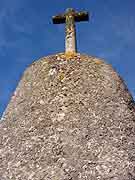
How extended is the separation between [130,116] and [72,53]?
1201mm

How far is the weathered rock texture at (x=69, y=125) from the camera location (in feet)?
12.7

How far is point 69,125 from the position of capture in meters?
4.16

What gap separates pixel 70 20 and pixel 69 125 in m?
2.47

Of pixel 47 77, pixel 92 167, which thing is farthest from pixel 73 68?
pixel 92 167

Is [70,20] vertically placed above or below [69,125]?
above

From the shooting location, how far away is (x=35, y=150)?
4.03 meters

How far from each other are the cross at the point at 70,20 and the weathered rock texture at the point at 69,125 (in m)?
0.87

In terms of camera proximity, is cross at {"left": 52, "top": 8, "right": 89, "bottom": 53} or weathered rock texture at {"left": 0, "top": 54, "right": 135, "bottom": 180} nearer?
weathered rock texture at {"left": 0, "top": 54, "right": 135, "bottom": 180}

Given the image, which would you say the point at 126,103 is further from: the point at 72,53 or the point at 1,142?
the point at 1,142

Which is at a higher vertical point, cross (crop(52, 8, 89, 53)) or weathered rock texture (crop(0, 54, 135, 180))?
cross (crop(52, 8, 89, 53))

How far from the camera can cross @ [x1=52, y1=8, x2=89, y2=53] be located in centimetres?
583

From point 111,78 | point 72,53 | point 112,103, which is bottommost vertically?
point 112,103

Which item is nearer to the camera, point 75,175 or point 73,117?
point 75,175

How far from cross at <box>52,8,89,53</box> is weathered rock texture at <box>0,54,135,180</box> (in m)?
0.87
